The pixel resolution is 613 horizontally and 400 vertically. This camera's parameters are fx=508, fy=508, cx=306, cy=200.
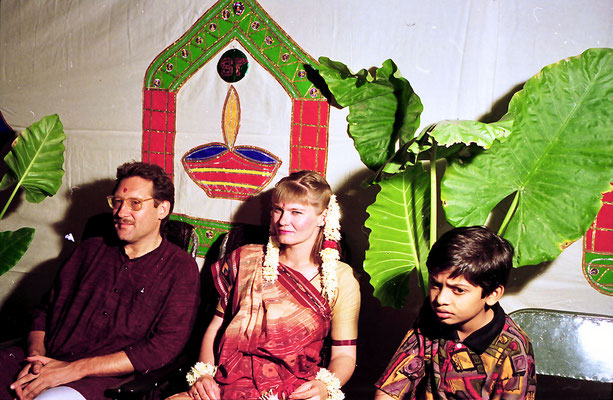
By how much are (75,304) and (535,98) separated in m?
2.57

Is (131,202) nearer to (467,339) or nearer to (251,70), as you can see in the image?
(251,70)

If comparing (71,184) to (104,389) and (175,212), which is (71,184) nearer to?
(175,212)

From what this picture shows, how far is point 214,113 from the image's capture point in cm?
333

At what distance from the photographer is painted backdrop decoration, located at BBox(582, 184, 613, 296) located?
2.71 meters

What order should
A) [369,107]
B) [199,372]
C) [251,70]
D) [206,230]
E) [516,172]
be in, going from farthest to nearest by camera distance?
[206,230], [251,70], [369,107], [516,172], [199,372]

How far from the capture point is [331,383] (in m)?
2.31

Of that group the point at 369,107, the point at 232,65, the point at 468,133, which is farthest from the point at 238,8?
the point at 468,133

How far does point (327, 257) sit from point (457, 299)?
0.73 metres

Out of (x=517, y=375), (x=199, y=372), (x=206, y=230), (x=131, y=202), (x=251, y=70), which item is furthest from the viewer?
(x=206, y=230)

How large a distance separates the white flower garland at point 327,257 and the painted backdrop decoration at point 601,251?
1381 mm

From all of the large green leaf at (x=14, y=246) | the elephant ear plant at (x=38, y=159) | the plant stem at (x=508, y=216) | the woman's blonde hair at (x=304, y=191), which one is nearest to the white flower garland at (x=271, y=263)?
the woman's blonde hair at (x=304, y=191)

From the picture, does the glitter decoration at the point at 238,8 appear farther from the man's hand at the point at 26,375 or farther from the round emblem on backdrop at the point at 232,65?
the man's hand at the point at 26,375

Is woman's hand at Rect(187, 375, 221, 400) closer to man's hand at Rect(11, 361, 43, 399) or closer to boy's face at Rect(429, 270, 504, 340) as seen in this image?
man's hand at Rect(11, 361, 43, 399)

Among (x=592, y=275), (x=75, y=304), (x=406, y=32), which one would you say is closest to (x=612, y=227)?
(x=592, y=275)
